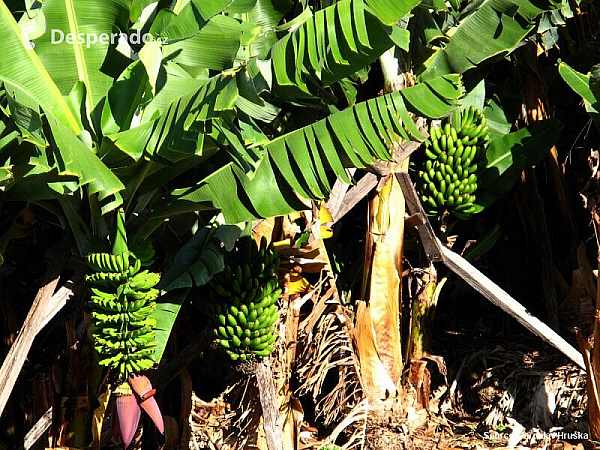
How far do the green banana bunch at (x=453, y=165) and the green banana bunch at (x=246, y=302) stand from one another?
1186mm

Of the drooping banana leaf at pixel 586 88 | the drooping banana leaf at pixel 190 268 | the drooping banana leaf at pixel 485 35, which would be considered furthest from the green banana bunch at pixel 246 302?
the drooping banana leaf at pixel 586 88

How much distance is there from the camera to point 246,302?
11.1ft

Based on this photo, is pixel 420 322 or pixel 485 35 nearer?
pixel 485 35

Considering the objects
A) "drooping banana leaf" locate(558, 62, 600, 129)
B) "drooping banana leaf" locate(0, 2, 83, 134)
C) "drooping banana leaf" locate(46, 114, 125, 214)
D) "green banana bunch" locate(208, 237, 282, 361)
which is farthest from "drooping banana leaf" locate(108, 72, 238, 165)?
"drooping banana leaf" locate(558, 62, 600, 129)

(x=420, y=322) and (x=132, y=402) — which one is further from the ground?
(x=420, y=322)

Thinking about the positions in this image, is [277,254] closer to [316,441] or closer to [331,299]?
→ [331,299]

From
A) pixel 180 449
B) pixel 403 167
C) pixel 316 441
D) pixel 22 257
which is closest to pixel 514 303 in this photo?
pixel 403 167

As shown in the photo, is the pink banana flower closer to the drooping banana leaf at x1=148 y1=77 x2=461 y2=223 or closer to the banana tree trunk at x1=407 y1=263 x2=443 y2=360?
the drooping banana leaf at x1=148 y1=77 x2=461 y2=223

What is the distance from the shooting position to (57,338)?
4.95m

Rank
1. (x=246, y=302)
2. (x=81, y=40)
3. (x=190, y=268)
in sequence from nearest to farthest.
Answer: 1. (x=81, y=40)
2. (x=190, y=268)
3. (x=246, y=302)

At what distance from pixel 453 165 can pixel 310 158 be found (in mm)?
1502

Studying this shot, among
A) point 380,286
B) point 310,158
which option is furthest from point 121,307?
point 380,286

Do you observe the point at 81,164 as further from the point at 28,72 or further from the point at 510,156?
the point at 510,156

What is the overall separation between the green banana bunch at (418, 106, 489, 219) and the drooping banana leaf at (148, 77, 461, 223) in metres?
1.24
